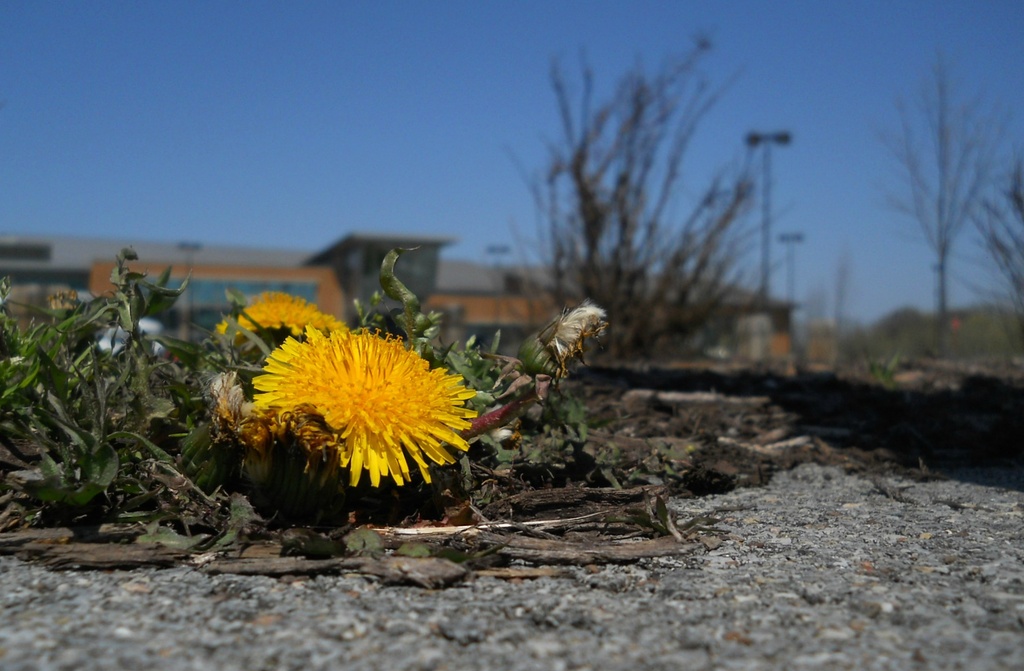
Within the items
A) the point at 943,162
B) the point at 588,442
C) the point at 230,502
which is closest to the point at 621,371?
the point at 588,442

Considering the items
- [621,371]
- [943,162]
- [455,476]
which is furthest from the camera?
[943,162]

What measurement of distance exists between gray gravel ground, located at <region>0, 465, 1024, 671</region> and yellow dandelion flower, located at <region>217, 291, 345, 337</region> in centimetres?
110

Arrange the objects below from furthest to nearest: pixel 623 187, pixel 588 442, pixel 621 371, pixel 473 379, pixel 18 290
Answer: pixel 18 290 → pixel 623 187 → pixel 621 371 → pixel 588 442 → pixel 473 379

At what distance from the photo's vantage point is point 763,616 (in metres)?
1.70

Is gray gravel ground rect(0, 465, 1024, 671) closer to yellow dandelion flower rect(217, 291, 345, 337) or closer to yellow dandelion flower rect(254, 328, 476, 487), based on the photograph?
A: yellow dandelion flower rect(254, 328, 476, 487)

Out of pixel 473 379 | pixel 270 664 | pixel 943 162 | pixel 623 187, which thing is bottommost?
pixel 270 664

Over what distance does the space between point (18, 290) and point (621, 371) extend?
7174mm

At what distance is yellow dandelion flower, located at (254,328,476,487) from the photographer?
6.65 ft

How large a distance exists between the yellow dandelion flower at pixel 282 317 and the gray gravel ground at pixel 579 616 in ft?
3.62

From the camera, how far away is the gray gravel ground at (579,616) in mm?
1469

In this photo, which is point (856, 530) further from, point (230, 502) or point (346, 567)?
point (230, 502)

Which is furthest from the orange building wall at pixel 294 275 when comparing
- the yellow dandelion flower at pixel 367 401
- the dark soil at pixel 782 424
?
the yellow dandelion flower at pixel 367 401

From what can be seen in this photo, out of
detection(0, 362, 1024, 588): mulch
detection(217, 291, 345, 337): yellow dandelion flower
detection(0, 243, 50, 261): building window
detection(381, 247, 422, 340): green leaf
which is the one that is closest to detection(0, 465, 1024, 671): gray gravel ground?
detection(0, 362, 1024, 588): mulch

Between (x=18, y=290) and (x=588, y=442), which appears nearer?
(x=588, y=442)
